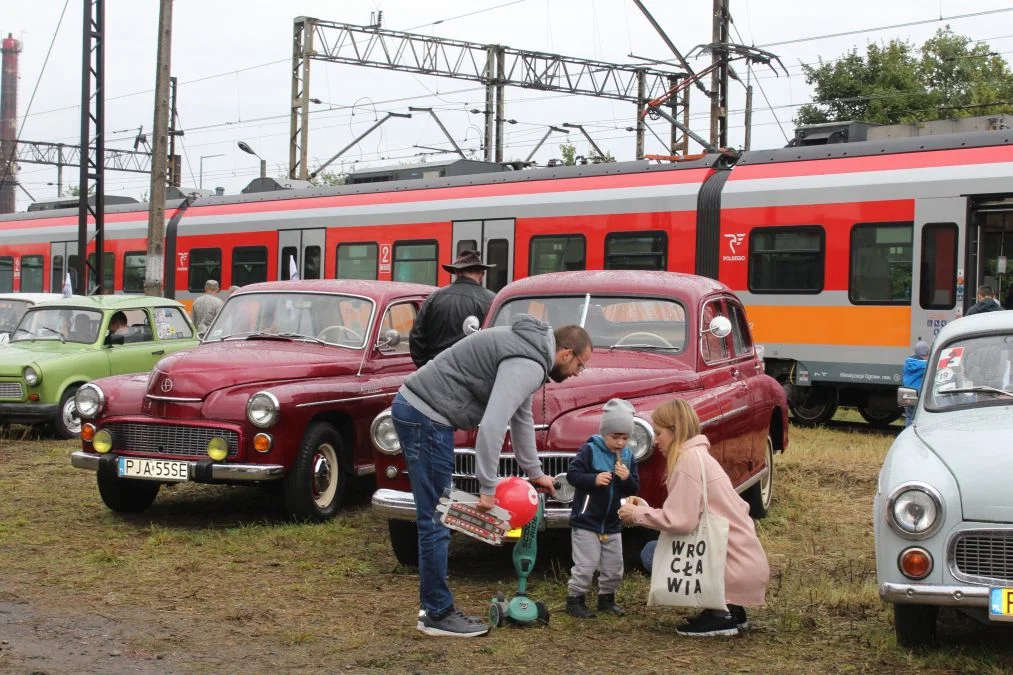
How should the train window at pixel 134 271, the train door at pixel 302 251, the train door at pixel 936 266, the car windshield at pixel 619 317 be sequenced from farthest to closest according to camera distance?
the train window at pixel 134 271 → the train door at pixel 302 251 → the train door at pixel 936 266 → the car windshield at pixel 619 317

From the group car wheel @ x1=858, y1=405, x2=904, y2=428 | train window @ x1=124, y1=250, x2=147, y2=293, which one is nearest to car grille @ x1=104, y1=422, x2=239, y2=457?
car wheel @ x1=858, y1=405, x2=904, y2=428

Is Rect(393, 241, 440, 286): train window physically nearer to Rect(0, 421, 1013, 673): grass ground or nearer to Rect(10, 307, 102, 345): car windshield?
Rect(10, 307, 102, 345): car windshield

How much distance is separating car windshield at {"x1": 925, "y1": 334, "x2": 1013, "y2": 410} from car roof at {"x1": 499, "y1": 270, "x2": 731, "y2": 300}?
2092mm

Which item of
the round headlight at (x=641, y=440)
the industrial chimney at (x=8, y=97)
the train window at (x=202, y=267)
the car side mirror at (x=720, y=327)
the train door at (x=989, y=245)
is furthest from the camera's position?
the industrial chimney at (x=8, y=97)

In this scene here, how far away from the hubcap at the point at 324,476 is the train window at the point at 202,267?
49.0 ft

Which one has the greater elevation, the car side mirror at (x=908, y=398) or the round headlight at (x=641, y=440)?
the car side mirror at (x=908, y=398)

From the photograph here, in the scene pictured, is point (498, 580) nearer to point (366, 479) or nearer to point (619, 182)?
point (366, 479)

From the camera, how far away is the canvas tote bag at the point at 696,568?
584 centimetres

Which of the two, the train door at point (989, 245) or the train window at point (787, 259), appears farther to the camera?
the train window at point (787, 259)

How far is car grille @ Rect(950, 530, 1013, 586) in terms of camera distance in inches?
204

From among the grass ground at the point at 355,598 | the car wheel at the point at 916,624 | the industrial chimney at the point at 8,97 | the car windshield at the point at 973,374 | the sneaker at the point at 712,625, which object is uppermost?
the industrial chimney at the point at 8,97

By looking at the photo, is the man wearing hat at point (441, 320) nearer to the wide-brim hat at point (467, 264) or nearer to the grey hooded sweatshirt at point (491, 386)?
the wide-brim hat at point (467, 264)

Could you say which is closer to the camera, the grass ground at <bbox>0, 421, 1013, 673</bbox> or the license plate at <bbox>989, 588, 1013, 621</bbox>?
the license plate at <bbox>989, 588, 1013, 621</bbox>

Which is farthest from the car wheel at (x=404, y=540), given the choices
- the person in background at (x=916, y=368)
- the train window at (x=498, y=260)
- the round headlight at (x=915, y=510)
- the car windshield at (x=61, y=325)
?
the train window at (x=498, y=260)
